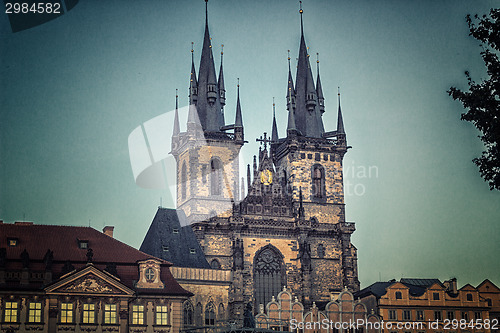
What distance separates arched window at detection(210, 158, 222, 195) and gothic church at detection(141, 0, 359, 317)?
0.31ft

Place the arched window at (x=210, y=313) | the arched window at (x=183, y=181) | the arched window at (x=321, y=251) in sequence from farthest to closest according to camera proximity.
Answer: the arched window at (x=183, y=181)
the arched window at (x=321, y=251)
the arched window at (x=210, y=313)

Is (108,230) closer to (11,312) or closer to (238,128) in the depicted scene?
(11,312)

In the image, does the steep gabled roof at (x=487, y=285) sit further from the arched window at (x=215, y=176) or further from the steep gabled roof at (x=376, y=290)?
the arched window at (x=215, y=176)

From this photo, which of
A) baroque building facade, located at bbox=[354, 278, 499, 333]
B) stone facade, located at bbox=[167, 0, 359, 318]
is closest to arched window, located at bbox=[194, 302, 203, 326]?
stone facade, located at bbox=[167, 0, 359, 318]

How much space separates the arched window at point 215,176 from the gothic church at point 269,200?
95 millimetres

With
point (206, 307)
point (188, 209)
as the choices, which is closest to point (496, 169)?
point (206, 307)

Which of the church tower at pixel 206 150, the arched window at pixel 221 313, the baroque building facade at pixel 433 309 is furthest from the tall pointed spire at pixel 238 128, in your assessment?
the arched window at pixel 221 313

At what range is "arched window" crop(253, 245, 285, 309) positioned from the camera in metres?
67.8

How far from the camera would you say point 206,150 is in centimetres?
7250

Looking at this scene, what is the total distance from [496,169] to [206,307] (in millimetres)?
33655

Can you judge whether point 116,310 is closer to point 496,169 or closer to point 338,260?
point 496,169

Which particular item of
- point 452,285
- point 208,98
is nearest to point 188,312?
point 452,285

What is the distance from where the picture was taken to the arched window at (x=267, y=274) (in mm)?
67812

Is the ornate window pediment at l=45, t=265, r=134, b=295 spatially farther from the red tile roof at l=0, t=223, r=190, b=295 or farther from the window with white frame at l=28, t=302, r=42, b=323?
the window with white frame at l=28, t=302, r=42, b=323
